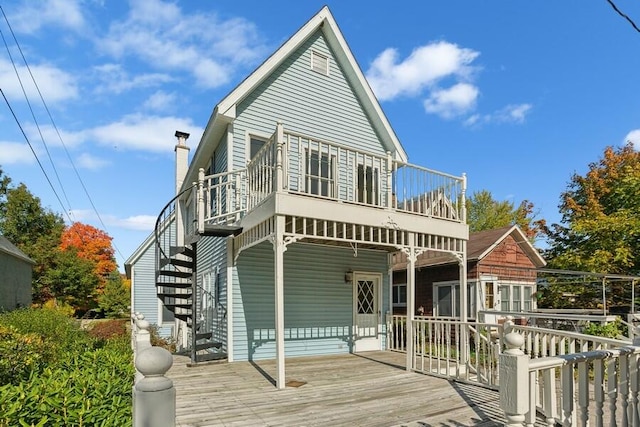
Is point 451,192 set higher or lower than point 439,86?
lower

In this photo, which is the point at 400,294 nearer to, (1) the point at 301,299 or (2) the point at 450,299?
(2) the point at 450,299

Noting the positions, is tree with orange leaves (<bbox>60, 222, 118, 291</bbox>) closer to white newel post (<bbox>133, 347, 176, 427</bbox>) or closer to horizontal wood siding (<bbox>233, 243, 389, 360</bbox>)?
horizontal wood siding (<bbox>233, 243, 389, 360</bbox>)

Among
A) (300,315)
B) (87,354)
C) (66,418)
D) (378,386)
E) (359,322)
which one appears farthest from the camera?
(359,322)

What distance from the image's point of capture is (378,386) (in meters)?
6.25

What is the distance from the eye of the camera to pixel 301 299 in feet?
31.3

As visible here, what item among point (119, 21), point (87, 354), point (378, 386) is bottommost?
point (378, 386)

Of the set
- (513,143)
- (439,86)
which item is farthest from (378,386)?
(513,143)

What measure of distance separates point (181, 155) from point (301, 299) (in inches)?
330

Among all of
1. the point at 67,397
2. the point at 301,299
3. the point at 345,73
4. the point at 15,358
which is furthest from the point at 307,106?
the point at 67,397

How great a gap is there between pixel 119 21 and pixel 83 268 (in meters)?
25.5

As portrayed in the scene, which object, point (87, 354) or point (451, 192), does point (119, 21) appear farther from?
point (451, 192)

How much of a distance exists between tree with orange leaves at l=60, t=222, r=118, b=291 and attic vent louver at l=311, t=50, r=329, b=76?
3189 cm

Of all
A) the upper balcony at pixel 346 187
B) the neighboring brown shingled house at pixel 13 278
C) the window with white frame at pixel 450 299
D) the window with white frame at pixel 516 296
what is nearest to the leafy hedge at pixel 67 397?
the upper balcony at pixel 346 187

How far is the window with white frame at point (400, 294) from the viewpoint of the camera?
1617 cm
